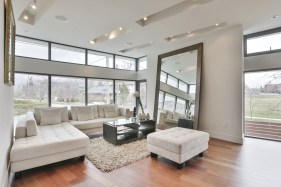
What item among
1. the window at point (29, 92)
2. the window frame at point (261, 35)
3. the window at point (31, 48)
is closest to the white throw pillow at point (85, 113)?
the window at point (29, 92)

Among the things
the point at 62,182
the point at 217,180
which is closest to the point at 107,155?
the point at 62,182

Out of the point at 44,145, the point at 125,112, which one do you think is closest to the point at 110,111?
the point at 125,112

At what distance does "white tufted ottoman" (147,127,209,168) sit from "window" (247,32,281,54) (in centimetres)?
293

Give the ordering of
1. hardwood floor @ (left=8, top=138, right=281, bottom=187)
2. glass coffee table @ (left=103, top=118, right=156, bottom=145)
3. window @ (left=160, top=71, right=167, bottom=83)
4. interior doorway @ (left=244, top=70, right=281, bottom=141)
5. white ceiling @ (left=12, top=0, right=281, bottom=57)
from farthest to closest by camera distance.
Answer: window @ (left=160, top=71, right=167, bottom=83), interior doorway @ (left=244, top=70, right=281, bottom=141), glass coffee table @ (left=103, top=118, right=156, bottom=145), white ceiling @ (left=12, top=0, right=281, bottom=57), hardwood floor @ (left=8, top=138, right=281, bottom=187)

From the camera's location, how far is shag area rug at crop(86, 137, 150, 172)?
8.79 feet

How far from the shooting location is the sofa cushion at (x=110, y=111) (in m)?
5.11

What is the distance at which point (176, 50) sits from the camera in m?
5.09

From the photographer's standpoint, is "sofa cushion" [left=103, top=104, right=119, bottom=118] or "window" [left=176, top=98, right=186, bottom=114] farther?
"sofa cushion" [left=103, top=104, right=119, bottom=118]

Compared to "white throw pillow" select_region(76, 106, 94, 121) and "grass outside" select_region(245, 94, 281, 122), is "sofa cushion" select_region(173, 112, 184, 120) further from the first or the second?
"white throw pillow" select_region(76, 106, 94, 121)

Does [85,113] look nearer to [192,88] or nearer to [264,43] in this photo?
[192,88]

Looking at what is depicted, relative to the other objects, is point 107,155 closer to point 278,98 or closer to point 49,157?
point 49,157

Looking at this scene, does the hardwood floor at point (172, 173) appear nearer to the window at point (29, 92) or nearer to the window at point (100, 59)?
the window at point (29, 92)

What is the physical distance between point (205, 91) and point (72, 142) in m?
3.59

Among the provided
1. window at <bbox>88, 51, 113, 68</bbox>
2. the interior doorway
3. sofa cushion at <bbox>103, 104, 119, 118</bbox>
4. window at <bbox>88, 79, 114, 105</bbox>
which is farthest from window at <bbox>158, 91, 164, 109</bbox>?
the interior doorway
